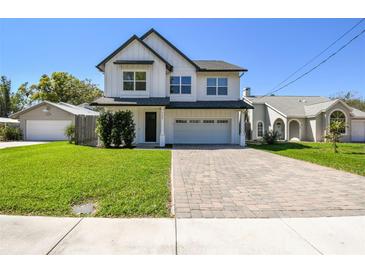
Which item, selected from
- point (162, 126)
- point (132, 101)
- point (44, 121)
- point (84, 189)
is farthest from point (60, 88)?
point (84, 189)

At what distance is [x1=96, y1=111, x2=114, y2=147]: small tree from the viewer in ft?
51.0

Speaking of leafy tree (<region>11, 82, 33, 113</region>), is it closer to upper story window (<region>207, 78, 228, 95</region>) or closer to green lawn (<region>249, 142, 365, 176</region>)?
upper story window (<region>207, 78, 228, 95</region>)

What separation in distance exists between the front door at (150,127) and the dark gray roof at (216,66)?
5.48 meters

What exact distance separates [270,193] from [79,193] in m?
4.51

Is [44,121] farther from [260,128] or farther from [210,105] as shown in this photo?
[260,128]

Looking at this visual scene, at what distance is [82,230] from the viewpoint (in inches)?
144

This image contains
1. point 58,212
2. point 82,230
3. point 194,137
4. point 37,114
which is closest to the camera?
point 82,230

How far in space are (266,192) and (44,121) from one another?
26.0 meters

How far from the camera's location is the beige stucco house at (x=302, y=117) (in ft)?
80.1

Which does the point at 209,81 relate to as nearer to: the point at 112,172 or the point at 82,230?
the point at 112,172

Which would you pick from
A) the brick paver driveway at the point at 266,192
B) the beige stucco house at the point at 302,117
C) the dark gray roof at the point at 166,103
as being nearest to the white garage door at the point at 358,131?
the beige stucco house at the point at 302,117

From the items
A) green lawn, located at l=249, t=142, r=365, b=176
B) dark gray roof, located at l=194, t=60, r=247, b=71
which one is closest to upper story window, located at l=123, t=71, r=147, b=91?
dark gray roof, located at l=194, t=60, r=247, b=71

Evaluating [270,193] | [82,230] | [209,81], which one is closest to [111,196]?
[82,230]

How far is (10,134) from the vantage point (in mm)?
24297
